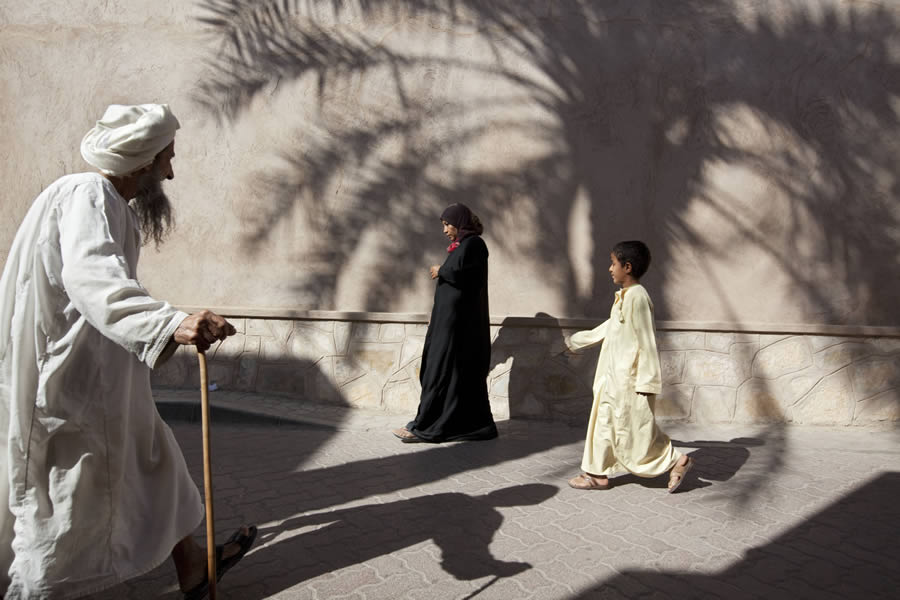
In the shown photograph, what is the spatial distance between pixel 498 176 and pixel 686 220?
1.86 meters

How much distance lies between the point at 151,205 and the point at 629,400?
306cm

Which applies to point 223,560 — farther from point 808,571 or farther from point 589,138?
point 589,138

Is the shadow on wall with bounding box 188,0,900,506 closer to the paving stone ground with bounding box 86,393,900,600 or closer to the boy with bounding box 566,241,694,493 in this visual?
the paving stone ground with bounding box 86,393,900,600

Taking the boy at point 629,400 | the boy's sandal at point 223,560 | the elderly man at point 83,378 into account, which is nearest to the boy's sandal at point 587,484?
the boy at point 629,400

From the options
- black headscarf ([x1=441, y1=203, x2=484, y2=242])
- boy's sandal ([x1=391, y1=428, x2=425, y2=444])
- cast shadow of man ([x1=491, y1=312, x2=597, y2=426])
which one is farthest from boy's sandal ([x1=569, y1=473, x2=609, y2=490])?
black headscarf ([x1=441, y1=203, x2=484, y2=242])

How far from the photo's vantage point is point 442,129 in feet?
22.6

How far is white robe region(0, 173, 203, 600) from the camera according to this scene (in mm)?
2305

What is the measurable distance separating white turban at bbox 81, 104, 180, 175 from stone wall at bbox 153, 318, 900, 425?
4330 millimetres

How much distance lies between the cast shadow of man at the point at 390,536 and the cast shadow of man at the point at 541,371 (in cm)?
222

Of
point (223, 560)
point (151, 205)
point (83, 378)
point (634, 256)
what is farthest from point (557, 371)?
point (83, 378)

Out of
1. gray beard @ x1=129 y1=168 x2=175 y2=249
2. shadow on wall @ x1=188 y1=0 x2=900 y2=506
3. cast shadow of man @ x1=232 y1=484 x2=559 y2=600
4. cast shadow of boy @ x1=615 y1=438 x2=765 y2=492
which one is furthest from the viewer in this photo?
shadow on wall @ x1=188 y1=0 x2=900 y2=506

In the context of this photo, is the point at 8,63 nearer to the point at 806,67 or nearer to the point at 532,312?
the point at 532,312

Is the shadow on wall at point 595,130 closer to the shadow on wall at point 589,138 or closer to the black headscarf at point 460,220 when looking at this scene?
the shadow on wall at point 589,138

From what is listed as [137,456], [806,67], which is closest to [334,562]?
[137,456]
